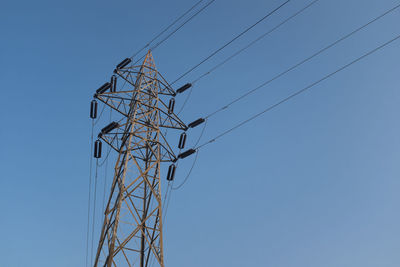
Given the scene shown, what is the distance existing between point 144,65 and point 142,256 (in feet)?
35.7

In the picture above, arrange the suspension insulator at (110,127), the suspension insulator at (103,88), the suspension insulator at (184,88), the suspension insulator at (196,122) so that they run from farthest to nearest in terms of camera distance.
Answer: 1. the suspension insulator at (184,88)
2. the suspension insulator at (196,122)
3. the suspension insulator at (103,88)
4. the suspension insulator at (110,127)

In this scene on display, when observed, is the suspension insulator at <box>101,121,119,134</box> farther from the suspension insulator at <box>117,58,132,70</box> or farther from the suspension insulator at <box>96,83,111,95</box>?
the suspension insulator at <box>117,58,132,70</box>

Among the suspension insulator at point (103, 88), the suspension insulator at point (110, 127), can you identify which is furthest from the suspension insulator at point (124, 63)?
the suspension insulator at point (110, 127)

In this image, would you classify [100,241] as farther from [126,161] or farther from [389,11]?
[389,11]

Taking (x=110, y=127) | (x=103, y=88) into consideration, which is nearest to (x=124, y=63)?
(x=103, y=88)

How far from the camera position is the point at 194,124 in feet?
70.9

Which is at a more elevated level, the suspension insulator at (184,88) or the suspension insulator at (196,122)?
the suspension insulator at (184,88)

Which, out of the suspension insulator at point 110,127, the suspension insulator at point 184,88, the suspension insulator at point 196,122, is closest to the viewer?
the suspension insulator at point 110,127

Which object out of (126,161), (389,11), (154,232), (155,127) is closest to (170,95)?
(155,127)

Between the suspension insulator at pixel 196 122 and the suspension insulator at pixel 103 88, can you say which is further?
the suspension insulator at pixel 196 122

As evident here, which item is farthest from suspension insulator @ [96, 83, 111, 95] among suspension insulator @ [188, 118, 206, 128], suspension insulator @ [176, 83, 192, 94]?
suspension insulator @ [188, 118, 206, 128]

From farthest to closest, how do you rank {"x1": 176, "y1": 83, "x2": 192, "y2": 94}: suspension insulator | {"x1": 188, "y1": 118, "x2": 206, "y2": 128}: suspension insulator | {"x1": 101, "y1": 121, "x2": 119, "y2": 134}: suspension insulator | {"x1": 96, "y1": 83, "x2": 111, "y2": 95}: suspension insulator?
{"x1": 176, "y1": 83, "x2": 192, "y2": 94}: suspension insulator < {"x1": 188, "y1": 118, "x2": 206, "y2": 128}: suspension insulator < {"x1": 96, "y1": 83, "x2": 111, "y2": 95}: suspension insulator < {"x1": 101, "y1": 121, "x2": 119, "y2": 134}: suspension insulator

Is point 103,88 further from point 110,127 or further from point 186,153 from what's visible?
point 186,153

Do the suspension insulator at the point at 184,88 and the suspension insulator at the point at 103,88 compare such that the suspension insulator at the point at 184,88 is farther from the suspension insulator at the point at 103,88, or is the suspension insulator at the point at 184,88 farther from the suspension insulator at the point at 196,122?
the suspension insulator at the point at 103,88
